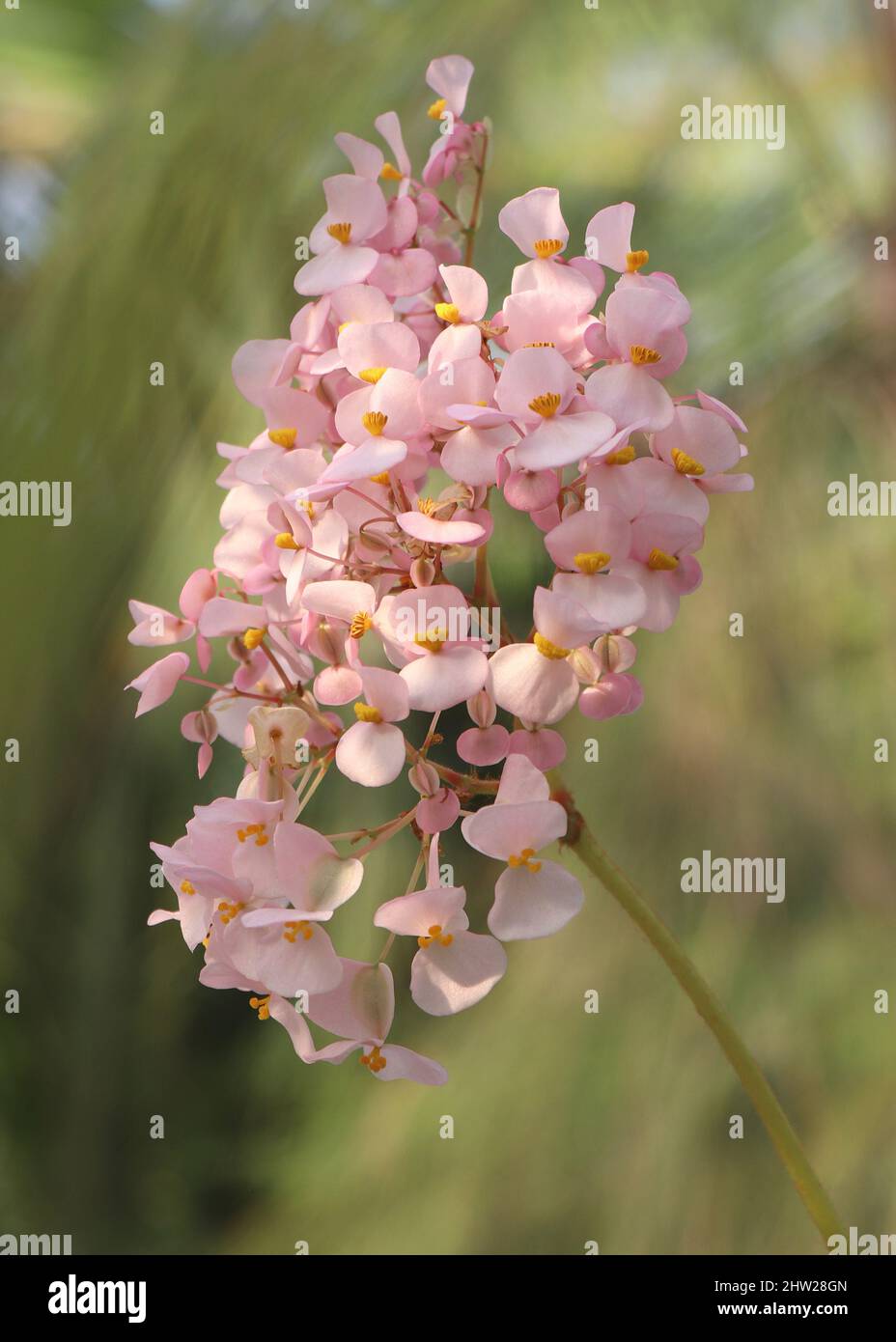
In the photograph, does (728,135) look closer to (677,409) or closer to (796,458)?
(796,458)

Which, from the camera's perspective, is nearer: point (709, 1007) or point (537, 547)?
point (709, 1007)

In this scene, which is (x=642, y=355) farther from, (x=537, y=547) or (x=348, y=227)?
(x=537, y=547)

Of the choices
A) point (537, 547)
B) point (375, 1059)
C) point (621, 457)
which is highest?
point (537, 547)

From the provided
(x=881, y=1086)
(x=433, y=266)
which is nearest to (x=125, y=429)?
(x=433, y=266)

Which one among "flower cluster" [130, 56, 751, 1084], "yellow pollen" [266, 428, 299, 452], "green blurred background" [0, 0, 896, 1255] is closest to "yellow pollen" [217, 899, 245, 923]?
"flower cluster" [130, 56, 751, 1084]

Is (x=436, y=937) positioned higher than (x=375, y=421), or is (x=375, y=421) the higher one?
(x=375, y=421)

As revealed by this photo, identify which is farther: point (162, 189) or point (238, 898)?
point (162, 189)

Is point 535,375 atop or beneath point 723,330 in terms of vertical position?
beneath

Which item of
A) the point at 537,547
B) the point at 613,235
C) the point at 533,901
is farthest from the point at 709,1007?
the point at 537,547
